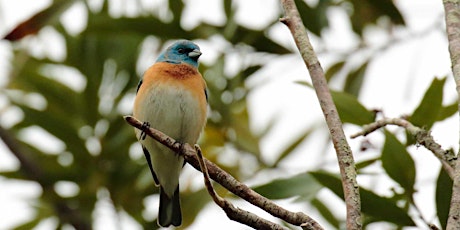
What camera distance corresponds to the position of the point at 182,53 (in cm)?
500

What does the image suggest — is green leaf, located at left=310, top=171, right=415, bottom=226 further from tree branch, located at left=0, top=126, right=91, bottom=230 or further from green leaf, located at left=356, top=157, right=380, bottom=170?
tree branch, located at left=0, top=126, right=91, bottom=230

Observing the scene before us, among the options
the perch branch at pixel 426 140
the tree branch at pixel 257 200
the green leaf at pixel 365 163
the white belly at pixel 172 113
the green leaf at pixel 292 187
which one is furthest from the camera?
the white belly at pixel 172 113

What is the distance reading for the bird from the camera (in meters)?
4.52

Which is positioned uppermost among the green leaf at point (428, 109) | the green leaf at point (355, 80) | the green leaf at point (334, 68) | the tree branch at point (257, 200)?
the green leaf at point (334, 68)

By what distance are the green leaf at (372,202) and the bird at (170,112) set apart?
1.15m

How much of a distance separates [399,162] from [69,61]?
114 inches

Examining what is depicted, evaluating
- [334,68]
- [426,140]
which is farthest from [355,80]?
[426,140]

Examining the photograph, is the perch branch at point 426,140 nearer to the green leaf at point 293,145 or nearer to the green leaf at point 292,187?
the green leaf at point 292,187

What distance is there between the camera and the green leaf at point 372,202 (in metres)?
3.48

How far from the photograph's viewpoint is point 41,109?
5.59 m

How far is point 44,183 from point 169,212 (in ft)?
2.37

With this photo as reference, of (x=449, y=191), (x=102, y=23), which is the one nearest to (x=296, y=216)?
(x=449, y=191)

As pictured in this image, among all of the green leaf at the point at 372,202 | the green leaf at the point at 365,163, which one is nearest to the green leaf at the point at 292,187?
the green leaf at the point at 372,202

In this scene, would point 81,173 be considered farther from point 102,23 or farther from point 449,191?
point 449,191
